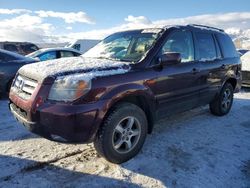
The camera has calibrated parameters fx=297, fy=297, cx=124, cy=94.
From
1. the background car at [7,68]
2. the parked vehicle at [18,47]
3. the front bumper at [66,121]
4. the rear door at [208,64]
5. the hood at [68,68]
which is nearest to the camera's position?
the front bumper at [66,121]

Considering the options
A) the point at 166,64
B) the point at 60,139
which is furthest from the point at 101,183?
the point at 166,64

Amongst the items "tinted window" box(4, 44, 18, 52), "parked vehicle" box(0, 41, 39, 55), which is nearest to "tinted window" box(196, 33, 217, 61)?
"parked vehicle" box(0, 41, 39, 55)

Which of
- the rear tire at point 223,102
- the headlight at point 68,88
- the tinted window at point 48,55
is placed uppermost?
→ the headlight at point 68,88

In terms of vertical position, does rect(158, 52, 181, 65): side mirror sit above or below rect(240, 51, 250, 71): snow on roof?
above

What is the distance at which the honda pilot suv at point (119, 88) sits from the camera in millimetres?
3334

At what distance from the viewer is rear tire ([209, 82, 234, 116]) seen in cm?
617

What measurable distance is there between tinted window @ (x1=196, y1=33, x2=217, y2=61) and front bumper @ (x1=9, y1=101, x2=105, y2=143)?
2.54 metres

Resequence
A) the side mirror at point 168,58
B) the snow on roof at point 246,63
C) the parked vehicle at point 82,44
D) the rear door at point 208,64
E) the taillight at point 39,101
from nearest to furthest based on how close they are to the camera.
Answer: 1. the taillight at point 39,101
2. the side mirror at point 168,58
3. the rear door at point 208,64
4. the snow on roof at point 246,63
5. the parked vehicle at point 82,44

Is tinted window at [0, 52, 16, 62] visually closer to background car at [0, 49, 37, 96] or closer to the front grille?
background car at [0, 49, 37, 96]

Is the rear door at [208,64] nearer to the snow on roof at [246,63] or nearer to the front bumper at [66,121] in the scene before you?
the front bumper at [66,121]

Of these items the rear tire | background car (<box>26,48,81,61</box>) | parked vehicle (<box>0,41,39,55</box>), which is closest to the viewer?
the rear tire

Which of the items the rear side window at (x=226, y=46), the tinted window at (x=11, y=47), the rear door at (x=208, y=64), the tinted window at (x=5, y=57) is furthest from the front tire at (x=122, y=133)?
the tinted window at (x=11, y=47)

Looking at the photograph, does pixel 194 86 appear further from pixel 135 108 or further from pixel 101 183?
pixel 101 183

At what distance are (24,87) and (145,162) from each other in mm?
1840
